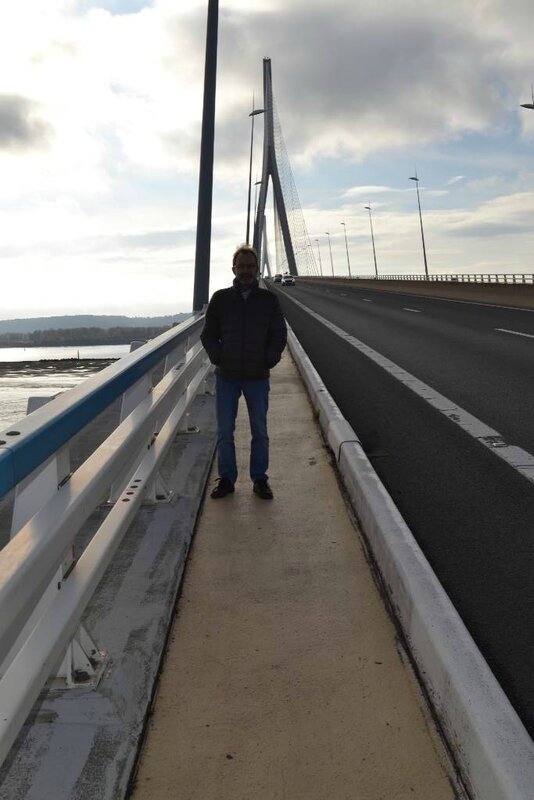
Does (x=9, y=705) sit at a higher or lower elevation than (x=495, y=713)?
higher

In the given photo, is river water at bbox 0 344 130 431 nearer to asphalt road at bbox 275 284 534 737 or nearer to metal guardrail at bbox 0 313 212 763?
asphalt road at bbox 275 284 534 737

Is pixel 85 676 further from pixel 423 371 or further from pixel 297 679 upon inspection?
pixel 423 371

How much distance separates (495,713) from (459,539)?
6.85 feet

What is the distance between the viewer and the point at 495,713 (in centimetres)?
242

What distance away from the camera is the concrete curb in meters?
2.20

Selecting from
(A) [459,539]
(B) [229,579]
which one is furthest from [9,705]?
(A) [459,539]

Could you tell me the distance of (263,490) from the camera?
532 cm

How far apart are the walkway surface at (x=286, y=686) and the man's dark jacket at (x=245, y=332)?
1.35 metres

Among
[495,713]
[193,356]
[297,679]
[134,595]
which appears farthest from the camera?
[193,356]

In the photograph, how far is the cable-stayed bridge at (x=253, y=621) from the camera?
2.34 meters

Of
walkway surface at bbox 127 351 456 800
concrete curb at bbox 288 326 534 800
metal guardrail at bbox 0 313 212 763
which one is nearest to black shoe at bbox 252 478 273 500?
walkway surface at bbox 127 351 456 800

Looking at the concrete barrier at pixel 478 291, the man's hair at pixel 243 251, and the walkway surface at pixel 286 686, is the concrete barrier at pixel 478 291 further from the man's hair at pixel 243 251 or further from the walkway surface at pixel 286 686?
the walkway surface at pixel 286 686

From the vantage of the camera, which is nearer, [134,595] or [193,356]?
[134,595]

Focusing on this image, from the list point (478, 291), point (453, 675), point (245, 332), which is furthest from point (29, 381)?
point (453, 675)
